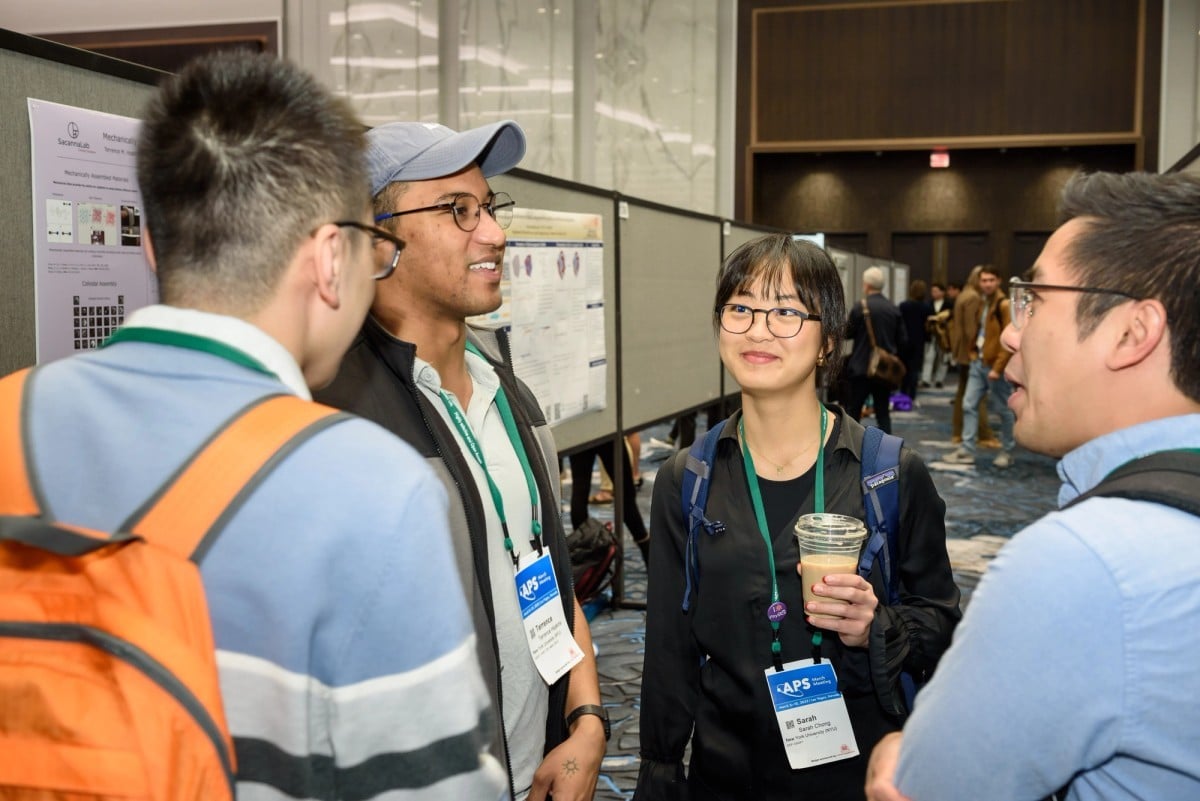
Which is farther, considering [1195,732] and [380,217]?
[380,217]

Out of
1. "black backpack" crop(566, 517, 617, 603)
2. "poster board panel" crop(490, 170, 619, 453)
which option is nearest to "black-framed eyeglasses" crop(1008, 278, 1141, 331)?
"poster board panel" crop(490, 170, 619, 453)

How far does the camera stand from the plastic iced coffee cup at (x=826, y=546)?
5.41ft

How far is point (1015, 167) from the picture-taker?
17188mm

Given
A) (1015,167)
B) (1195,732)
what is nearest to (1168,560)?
(1195,732)

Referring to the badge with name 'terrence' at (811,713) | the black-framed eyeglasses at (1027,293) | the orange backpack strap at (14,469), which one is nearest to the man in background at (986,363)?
the badge with name 'terrence' at (811,713)

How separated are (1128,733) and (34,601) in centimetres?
92

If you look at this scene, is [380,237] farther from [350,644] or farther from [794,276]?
[794,276]

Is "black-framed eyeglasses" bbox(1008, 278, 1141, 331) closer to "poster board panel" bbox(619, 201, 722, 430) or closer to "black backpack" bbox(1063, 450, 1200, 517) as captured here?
"black backpack" bbox(1063, 450, 1200, 517)

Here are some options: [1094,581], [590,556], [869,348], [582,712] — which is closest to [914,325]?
[869,348]

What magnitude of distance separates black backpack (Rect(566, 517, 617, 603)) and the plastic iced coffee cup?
101 inches

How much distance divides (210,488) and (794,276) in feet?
4.68

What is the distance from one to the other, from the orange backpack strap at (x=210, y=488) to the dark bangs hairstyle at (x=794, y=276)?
4.44 feet

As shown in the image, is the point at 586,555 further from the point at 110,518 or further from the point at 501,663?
the point at 110,518

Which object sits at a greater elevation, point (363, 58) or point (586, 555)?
point (363, 58)
